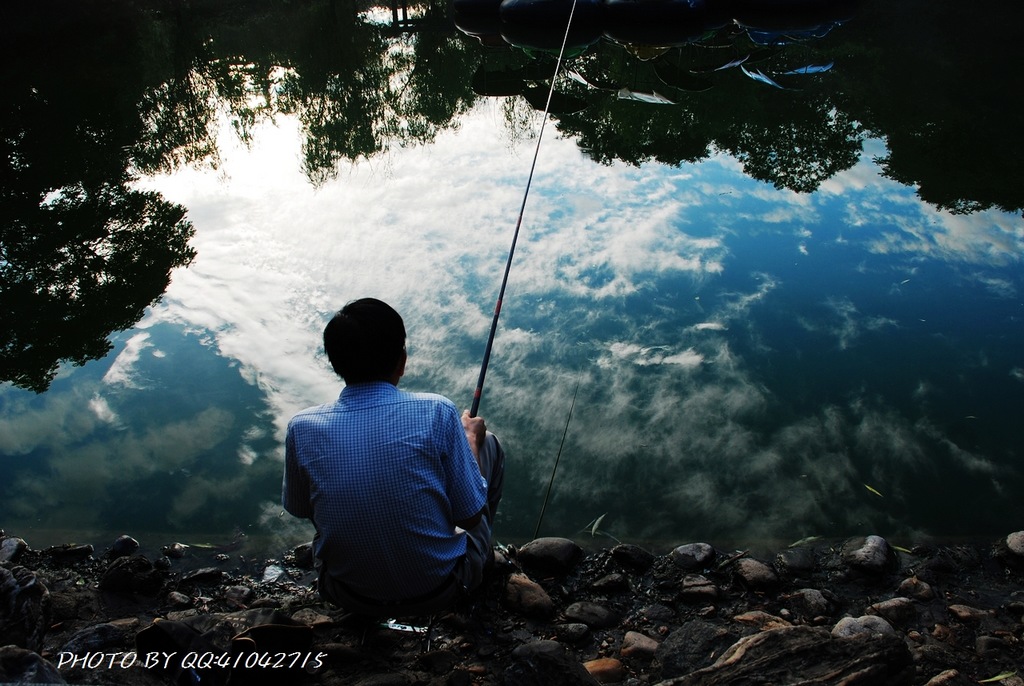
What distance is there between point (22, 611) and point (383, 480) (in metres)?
1.03

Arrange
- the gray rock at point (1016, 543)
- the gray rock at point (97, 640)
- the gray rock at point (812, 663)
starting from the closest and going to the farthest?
the gray rock at point (812, 663) → the gray rock at point (97, 640) → the gray rock at point (1016, 543)

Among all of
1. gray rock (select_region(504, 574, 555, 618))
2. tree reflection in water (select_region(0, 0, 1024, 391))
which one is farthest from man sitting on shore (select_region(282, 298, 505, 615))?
tree reflection in water (select_region(0, 0, 1024, 391))

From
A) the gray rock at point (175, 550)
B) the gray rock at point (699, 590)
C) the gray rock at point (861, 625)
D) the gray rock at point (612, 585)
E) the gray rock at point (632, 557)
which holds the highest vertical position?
the gray rock at point (861, 625)

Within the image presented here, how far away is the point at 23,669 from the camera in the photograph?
1360 mm

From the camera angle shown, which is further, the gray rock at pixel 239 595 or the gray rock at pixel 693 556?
the gray rock at pixel 693 556

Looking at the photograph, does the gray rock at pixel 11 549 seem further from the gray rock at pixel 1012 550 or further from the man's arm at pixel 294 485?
the gray rock at pixel 1012 550

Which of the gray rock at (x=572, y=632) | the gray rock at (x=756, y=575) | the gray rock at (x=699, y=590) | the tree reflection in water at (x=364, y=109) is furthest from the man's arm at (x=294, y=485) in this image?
the tree reflection in water at (x=364, y=109)

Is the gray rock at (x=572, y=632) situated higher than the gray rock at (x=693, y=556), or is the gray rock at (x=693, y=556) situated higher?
the gray rock at (x=693, y=556)

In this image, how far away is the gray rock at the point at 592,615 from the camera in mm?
1987

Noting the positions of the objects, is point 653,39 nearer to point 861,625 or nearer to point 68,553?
point 861,625

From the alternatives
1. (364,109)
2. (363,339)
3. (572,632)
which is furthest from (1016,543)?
(364,109)

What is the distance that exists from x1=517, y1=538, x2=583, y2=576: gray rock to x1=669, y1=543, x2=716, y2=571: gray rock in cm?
32

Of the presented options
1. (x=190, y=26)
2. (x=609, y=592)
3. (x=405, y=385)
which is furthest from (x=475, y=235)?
(x=190, y=26)

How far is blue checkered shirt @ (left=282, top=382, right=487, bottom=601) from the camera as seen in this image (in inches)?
58.6
